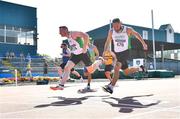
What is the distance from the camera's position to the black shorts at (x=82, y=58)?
37.9ft

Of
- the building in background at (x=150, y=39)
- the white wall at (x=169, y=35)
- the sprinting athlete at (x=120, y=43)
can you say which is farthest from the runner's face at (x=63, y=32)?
the white wall at (x=169, y=35)

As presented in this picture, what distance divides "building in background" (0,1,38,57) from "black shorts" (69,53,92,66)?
99.4 ft

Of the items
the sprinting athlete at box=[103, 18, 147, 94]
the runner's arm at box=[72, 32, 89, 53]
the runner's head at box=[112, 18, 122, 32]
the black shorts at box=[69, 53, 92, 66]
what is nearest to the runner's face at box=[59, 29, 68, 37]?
the runner's arm at box=[72, 32, 89, 53]

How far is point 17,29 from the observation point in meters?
44.7

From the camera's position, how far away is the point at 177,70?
2074 inches

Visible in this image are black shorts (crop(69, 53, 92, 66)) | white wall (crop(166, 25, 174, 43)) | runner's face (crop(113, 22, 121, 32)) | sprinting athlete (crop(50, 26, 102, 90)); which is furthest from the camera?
white wall (crop(166, 25, 174, 43))

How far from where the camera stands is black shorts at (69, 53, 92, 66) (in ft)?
37.9

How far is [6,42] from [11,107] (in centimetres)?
3589

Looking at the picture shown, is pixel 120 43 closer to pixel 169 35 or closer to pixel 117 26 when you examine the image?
pixel 117 26

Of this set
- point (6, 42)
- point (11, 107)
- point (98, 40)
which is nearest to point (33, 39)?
point (6, 42)

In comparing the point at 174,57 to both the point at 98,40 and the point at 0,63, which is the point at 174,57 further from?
the point at 0,63

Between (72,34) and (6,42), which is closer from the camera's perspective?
(72,34)

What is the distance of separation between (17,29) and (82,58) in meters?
34.1

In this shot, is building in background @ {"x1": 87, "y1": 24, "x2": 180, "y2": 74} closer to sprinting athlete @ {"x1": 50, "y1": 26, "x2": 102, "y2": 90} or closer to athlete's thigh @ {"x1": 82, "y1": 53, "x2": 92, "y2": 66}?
athlete's thigh @ {"x1": 82, "y1": 53, "x2": 92, "y2": 66}
